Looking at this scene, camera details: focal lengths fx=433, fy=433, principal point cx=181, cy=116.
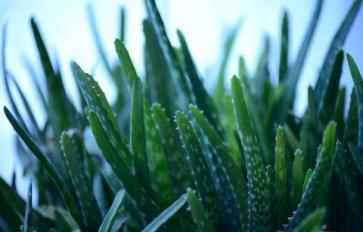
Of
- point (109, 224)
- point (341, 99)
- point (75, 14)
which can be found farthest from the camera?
point (75, 14)

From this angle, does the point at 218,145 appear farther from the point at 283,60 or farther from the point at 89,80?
the point at 283,60

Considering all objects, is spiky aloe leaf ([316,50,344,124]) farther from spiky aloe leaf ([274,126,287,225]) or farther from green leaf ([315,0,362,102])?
spiky aloe leaf ([274,126,287,225])

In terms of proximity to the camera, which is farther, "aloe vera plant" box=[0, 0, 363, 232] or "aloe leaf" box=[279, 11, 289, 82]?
"aloe leaf" box=[279, 11, 289, 82]

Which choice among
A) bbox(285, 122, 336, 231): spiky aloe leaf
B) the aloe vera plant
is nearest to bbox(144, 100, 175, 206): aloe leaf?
the aloe vera plant

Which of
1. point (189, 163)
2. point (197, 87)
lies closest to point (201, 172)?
point (189, 163)

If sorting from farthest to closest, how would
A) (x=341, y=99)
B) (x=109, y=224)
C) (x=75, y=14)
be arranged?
1. (x=75, y=14)
2. (x=341, y=99)
3. (x=109, y=224)

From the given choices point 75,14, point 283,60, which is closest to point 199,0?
A: point 75,14

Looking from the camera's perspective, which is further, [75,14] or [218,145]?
[75,14]
